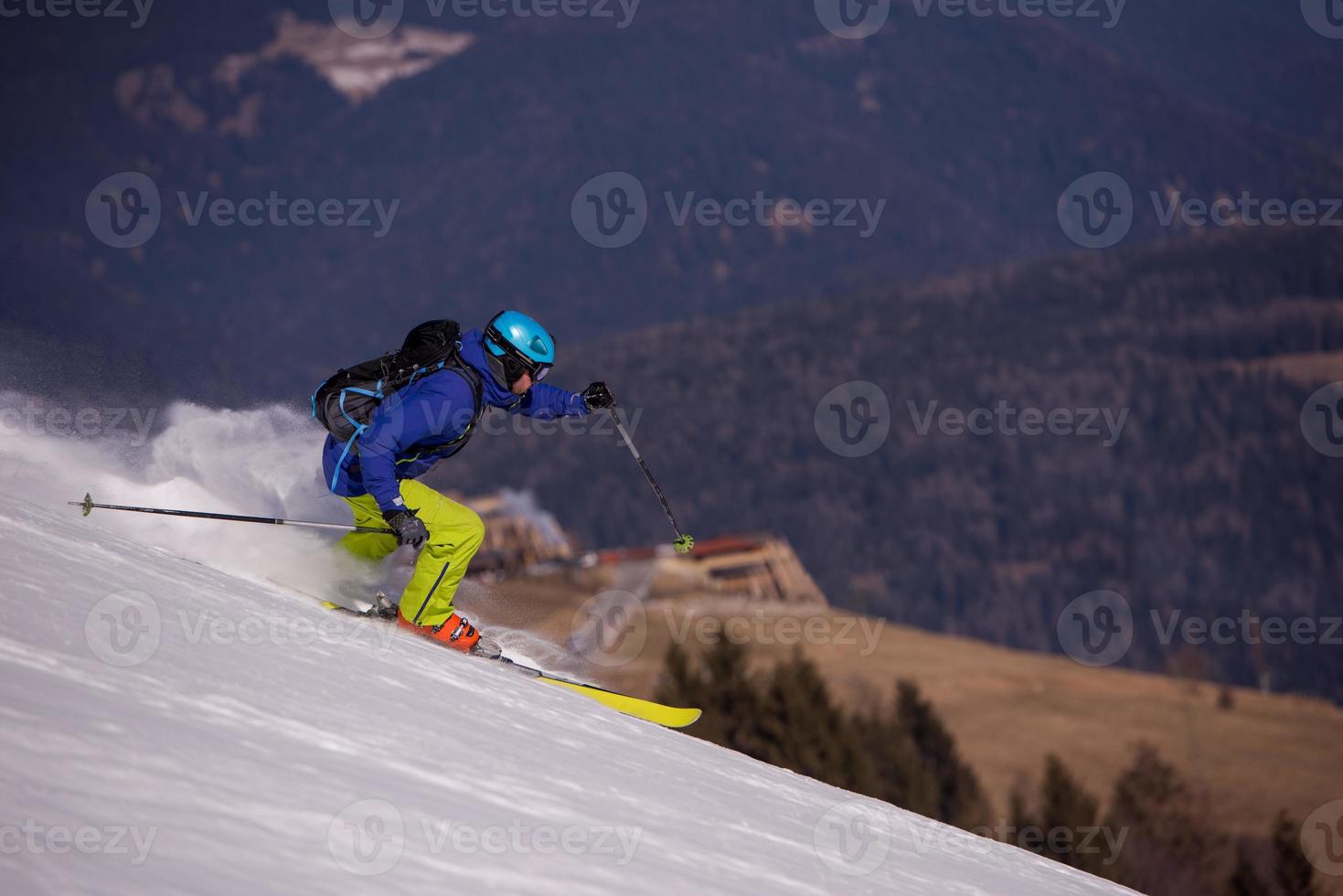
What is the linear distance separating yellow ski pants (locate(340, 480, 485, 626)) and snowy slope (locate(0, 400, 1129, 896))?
0.61m

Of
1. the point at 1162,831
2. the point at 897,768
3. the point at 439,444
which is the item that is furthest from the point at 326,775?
the point at 1162,831

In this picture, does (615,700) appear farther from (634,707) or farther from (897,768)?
(897,768)

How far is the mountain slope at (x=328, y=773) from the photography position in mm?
3711

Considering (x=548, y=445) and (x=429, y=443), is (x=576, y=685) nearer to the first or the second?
(x=429, y=443)

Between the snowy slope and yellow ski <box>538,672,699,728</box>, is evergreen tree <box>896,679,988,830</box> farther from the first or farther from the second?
the snowy slope

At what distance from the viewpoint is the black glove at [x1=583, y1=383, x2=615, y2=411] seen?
8.52 metres

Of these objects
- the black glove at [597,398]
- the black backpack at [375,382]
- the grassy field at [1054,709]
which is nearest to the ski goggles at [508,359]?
the black backpack at [375,382]

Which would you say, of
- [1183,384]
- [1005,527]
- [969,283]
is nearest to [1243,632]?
[1005,527]

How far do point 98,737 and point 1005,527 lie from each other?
14245 cm

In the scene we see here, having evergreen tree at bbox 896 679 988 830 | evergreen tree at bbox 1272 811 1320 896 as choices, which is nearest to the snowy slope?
evergreen tree at bbox 1272 811 1320 896

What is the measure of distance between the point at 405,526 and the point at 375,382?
809 mm

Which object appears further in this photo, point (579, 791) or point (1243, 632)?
point (1243, 632)

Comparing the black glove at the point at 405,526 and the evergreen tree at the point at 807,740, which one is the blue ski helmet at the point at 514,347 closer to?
the black glove at the point at 405,526

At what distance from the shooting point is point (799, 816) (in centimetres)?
659
